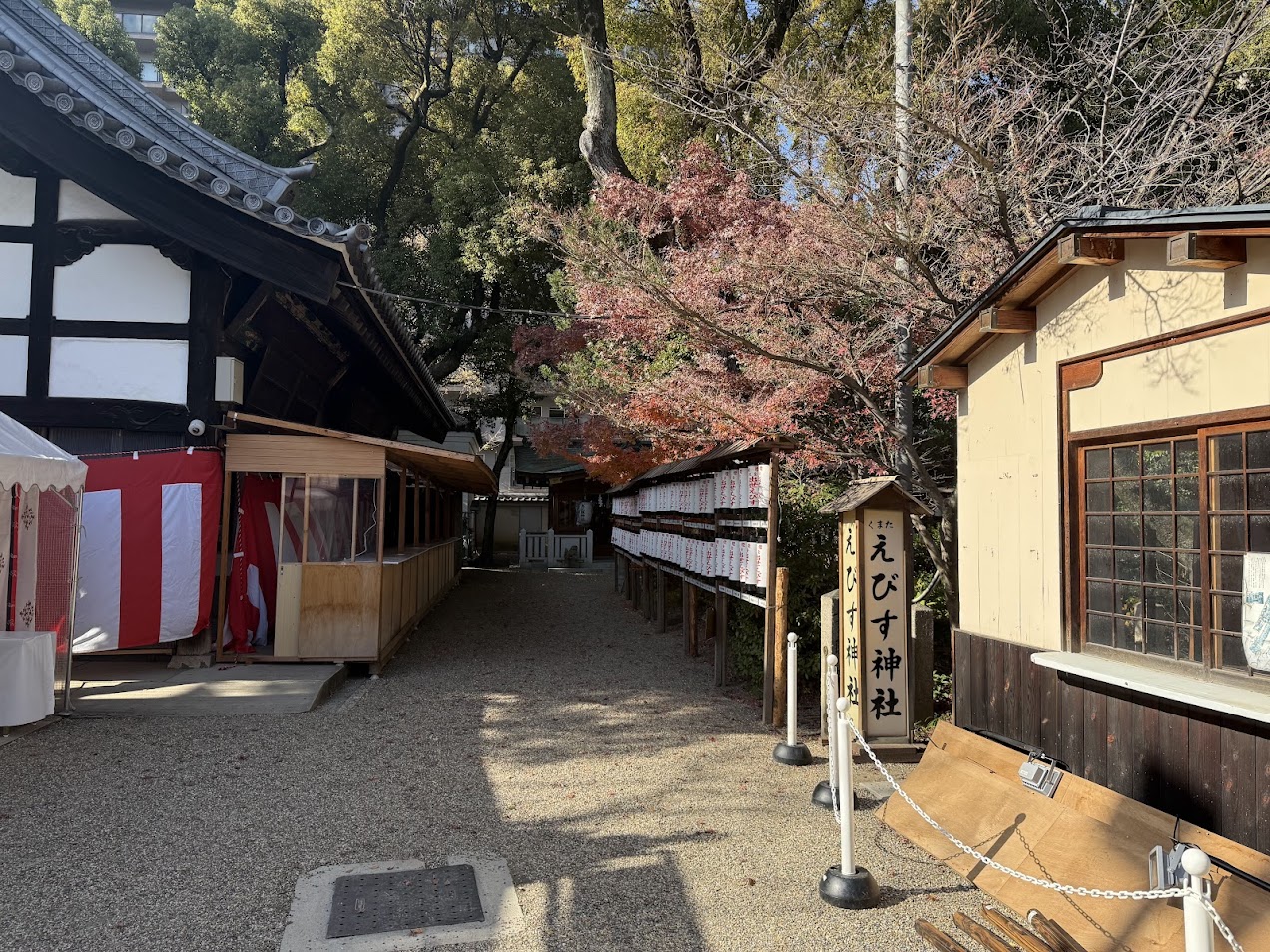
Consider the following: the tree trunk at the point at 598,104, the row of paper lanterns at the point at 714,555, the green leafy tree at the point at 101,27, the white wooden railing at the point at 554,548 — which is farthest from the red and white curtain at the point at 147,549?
the white wooden railing at the point at 554,548

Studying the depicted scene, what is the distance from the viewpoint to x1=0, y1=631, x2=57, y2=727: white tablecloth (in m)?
6.90

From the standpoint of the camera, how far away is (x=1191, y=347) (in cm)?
405

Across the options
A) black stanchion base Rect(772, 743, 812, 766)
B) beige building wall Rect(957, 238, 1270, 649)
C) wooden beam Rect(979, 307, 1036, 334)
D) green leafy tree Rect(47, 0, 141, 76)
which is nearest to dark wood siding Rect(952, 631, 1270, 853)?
beige building wall Rect(957, 238, 1270, 649)

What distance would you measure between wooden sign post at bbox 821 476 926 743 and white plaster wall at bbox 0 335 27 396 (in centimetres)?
850

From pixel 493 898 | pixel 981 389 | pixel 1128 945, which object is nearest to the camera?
pixel 1128 945

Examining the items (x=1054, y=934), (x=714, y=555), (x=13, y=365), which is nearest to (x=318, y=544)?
(x=13, y=365)

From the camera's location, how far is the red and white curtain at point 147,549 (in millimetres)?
9008

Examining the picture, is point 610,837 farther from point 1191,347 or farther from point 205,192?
point 205,192

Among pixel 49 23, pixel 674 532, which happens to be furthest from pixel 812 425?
pixel 49 23

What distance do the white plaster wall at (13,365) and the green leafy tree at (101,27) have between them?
49.1ft

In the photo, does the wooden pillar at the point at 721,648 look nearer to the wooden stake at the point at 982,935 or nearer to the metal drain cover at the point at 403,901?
the metal drain cover at the point at 403,901

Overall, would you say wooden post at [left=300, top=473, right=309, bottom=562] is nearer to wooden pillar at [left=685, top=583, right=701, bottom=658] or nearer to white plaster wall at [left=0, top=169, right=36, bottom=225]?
white plaster wall at [left=0, top=169, right=36, bottom=225]

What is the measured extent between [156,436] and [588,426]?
7.65 metres

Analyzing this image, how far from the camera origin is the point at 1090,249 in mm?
4469
